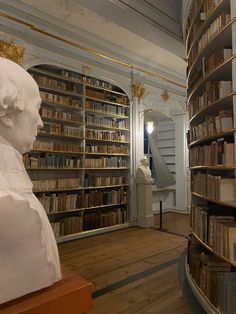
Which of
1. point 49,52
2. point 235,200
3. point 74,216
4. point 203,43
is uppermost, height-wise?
point 49,52

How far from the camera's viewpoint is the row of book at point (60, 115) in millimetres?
4218

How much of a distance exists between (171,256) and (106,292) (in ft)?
4.55

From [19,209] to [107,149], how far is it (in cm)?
433

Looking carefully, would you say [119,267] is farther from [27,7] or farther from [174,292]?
[27,7]

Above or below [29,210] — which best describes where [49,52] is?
above

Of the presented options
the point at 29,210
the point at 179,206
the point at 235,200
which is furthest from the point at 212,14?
the point at 179,206

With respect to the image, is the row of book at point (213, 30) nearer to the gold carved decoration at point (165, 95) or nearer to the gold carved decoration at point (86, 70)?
the gold carved decoration at point (86, 70)

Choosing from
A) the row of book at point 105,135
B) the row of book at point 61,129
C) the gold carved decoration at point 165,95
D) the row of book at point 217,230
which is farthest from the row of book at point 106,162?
the row of book at point 217,230

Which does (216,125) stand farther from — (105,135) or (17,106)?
(105,135)

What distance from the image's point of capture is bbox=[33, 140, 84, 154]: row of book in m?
4.13

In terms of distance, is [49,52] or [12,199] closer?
[12,199]

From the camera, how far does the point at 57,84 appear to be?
4441 millimetres

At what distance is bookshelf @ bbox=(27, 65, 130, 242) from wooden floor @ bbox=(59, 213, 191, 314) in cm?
50

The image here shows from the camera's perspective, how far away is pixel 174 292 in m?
2.54
